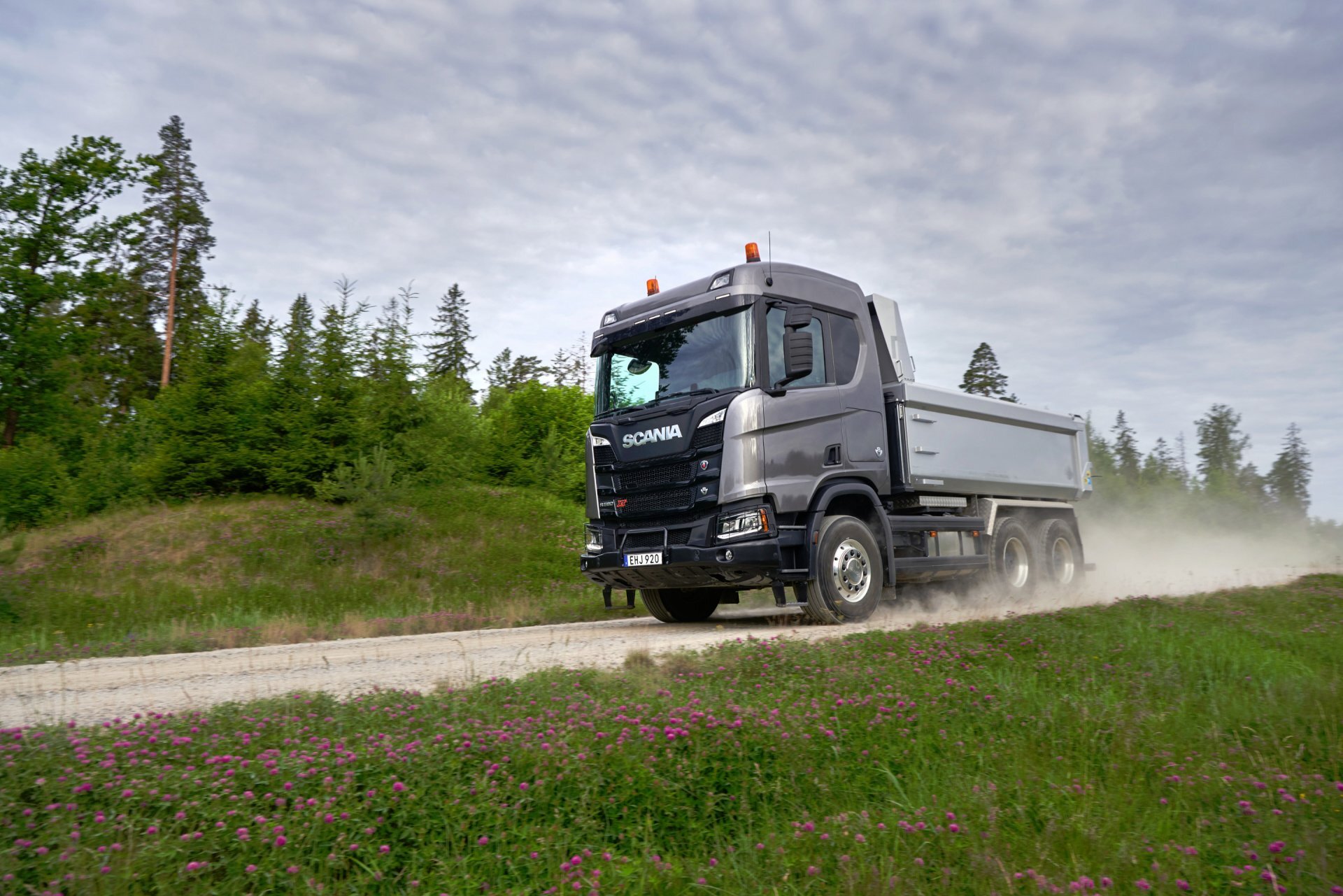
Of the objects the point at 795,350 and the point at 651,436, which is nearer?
the point at 795,350

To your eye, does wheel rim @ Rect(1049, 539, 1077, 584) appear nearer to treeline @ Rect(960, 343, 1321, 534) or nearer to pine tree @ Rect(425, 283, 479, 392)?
treeline @ Rect(960, 343, 1321, 534)

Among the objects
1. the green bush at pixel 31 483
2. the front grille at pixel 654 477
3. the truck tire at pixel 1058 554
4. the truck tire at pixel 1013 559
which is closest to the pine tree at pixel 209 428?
the green bush at pixel 31 483

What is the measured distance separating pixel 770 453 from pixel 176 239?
41885 mm

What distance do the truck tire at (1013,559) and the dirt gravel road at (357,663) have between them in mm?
1100

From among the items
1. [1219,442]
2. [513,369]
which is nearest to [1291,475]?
[1219,442]

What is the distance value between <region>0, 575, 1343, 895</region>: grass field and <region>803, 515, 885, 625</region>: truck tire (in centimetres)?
340

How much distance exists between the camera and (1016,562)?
1324 centimetres

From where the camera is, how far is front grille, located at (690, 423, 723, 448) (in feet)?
28.6

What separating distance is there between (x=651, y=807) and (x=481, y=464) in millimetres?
24926

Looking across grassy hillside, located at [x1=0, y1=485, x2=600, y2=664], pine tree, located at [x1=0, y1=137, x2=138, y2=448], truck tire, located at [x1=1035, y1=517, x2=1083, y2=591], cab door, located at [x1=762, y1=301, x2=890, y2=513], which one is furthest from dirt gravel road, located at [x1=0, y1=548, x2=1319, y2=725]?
pine tree, located at [x1=0, y1=137, x2=138, y2=448]

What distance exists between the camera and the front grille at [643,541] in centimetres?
920

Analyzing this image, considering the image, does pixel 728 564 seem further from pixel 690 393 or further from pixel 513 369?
pixel 513 369

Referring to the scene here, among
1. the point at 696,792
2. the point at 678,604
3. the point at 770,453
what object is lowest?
the point at 696,792

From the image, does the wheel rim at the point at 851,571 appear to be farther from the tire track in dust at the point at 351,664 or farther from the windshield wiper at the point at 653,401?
the windshield wiper at the point at 653,401
